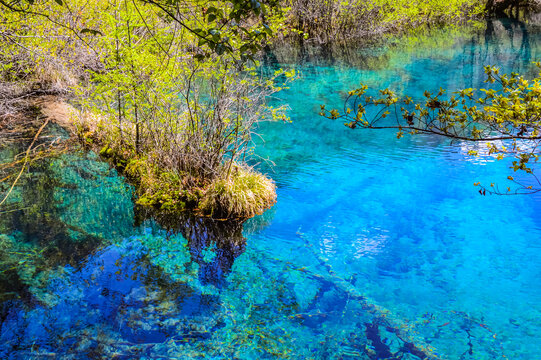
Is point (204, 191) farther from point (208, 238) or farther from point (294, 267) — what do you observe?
point (294, 267)

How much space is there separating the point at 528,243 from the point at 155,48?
717 centimetres

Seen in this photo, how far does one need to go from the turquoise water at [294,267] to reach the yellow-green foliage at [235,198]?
0.30 metres

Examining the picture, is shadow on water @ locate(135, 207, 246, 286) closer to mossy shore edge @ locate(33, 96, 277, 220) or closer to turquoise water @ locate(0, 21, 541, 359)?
turquoise water @ locate(0, 21, 541, 359)

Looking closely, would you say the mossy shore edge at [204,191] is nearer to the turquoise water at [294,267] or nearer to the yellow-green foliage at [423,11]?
the turquoise water at [294,267]

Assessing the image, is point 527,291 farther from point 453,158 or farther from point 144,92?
point 144,92

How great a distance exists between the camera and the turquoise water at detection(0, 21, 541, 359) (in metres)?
4.91

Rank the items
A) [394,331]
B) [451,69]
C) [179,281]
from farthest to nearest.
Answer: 1. [451,69]
2. [179,281]
3. [394,331]

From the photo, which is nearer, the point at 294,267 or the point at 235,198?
the point at 294,267

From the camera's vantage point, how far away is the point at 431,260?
649 cm

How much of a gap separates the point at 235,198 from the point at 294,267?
6.01ft

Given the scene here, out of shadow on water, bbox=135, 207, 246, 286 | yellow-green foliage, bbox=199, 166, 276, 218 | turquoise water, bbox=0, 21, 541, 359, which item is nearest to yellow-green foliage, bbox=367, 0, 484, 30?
turquoise water, bbox=0, 21, 541, 359

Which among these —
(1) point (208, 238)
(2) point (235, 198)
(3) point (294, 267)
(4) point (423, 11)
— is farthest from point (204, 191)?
(4) point (423, 11)

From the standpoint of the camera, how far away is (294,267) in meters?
6.33

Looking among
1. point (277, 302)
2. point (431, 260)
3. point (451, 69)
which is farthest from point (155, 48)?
point (451, 69)
